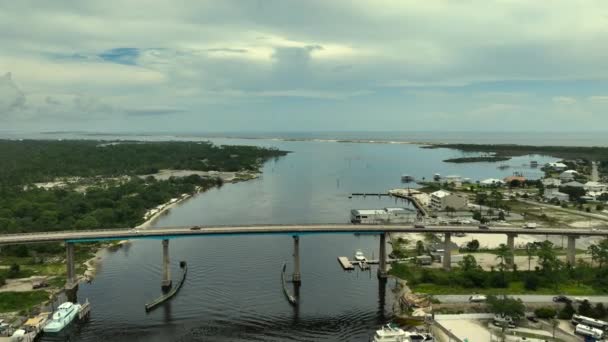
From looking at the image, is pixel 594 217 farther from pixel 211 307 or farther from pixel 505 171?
pixel 505 171

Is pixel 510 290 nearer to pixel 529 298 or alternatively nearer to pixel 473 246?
pixel 529 298

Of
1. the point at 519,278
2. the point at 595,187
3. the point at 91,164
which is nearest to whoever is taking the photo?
the point at 519,278

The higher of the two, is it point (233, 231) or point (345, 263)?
point (233, 231)

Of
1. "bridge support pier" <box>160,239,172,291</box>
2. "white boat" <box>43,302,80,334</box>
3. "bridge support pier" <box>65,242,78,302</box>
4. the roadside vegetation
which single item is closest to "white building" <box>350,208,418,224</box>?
the roadside vegetation

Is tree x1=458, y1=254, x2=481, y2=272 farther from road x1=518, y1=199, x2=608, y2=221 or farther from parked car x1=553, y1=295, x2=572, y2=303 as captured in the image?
road x1=518, y1=199, x2=608, y2=221

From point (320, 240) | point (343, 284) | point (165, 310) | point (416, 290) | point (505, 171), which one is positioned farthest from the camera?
point (505, 171)

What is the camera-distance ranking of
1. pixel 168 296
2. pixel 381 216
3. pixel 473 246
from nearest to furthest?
pixel 168 296, pixel 473 246, pixel 381 216

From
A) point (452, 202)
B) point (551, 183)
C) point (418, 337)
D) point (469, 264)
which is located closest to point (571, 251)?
point (469, 264)

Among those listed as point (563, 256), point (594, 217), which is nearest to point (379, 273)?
point (563, 256)
